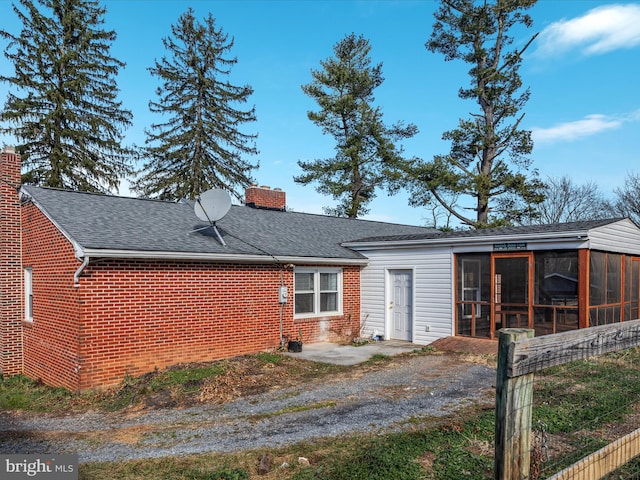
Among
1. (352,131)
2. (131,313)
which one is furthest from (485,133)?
(131,313)

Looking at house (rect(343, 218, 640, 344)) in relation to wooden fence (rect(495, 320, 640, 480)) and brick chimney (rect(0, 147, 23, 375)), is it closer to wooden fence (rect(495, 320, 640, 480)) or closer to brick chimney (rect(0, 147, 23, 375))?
brick chimney (rect(0, 147, 23, 375))

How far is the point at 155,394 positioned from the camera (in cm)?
880

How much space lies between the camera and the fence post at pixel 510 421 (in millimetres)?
2342

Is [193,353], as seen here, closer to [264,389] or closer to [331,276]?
[264,389]

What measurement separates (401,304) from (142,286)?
8126 mm

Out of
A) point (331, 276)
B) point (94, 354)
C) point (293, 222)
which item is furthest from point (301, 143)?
point (94, 354)

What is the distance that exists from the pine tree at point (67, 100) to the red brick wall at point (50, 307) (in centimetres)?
1757

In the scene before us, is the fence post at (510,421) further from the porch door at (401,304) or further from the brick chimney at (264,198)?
the brick chimney at (264,198)

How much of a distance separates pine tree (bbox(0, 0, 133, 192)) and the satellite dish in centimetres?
1817

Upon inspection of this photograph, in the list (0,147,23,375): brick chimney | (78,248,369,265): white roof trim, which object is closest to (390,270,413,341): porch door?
(78,248,369,265): white roof trim

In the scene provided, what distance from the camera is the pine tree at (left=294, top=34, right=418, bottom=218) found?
31781mm

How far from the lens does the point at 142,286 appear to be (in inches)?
414

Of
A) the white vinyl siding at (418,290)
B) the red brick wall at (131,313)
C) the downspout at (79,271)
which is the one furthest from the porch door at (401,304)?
the downspout at (79,271)

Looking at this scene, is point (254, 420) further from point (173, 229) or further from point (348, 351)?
point (173, 229)
